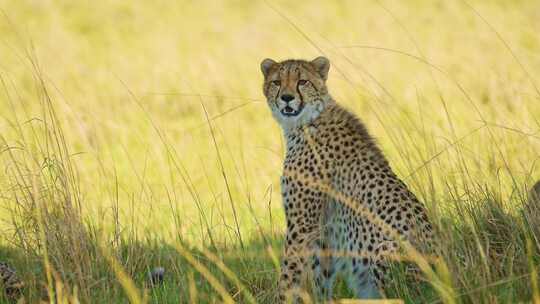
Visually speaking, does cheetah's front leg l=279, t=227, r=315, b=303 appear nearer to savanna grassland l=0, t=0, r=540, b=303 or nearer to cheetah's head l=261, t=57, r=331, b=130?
savanna grassland l=0, t=0, r=540, b=303

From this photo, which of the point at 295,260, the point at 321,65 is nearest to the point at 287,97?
the point at 321,65

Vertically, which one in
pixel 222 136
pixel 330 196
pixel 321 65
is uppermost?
pixel 321 65

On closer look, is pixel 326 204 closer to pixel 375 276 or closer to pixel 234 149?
pixel 375 276

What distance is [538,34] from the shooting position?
1008 centimetres

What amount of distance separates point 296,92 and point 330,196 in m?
0.46

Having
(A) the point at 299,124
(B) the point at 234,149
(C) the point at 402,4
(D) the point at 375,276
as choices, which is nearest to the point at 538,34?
(C) the point at 402,4

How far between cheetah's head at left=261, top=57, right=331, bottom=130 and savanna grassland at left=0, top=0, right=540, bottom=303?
0.47ft

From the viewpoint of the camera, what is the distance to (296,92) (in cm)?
426

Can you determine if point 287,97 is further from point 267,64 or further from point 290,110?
point 267,64

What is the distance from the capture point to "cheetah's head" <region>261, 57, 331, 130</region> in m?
4.25

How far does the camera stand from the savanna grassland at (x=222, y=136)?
3.83 metres

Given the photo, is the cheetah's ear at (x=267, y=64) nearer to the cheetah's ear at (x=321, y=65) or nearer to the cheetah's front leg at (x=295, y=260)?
the cheetah's ear at (x=321, y=65)

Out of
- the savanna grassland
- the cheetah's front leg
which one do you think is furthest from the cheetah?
the savanna grassland

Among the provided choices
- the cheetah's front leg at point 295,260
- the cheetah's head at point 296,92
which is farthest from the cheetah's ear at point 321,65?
the cheetah's front leg at point 295,260
